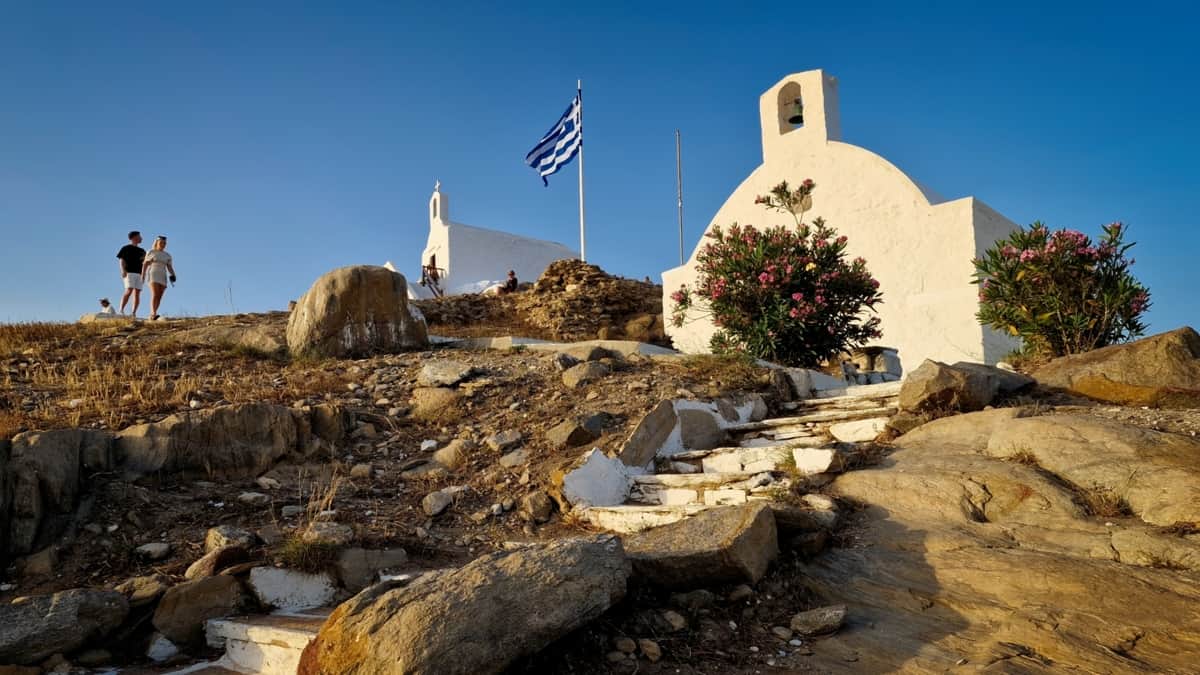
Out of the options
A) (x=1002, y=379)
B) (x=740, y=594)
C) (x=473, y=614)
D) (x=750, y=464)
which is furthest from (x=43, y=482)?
(x=1002, y=379)

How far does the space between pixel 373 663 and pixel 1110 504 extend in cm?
388

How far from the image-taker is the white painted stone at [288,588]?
380 centimetres

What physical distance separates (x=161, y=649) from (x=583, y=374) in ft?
14.6

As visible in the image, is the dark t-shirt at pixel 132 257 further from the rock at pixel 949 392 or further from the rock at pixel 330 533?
the rock at pixel 949 392

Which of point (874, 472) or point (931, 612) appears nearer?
point (931, 612)

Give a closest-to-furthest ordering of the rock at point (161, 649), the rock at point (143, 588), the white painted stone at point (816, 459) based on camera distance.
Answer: the rock at point (161, 649) → the rock at point (143, 588) → the white painted stone at point (816, 459)

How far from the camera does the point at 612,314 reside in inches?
733

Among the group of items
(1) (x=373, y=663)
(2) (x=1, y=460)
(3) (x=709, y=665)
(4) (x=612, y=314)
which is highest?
(4) (x=612, y=314)

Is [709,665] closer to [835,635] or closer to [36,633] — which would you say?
[835,635]

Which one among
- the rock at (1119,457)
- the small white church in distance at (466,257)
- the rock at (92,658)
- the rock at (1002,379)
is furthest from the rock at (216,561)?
the small white church in distance at (466,257)

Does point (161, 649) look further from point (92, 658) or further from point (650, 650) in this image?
point (650, 650)

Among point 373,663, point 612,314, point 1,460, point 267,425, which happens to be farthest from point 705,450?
point 612,314

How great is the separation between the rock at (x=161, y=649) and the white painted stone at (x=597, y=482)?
249 centimetres

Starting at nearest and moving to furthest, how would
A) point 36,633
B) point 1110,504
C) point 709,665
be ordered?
point 709,665 < point 36,633 < point 1110,504
